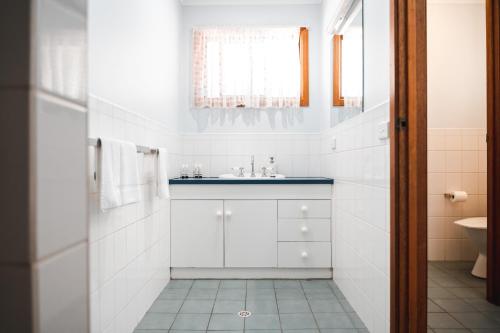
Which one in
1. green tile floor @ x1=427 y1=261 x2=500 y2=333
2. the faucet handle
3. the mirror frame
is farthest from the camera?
the faucet handle

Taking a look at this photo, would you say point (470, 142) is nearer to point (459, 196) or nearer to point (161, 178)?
point (459, 196)

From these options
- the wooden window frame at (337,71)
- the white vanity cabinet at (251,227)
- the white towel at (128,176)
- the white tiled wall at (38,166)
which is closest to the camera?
the white tiled wall at (38,166)

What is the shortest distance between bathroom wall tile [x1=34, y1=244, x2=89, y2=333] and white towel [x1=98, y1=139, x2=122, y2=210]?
112cm

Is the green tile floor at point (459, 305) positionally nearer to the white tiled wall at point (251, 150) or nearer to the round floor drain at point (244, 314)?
the round floor drain at point (244, 314)

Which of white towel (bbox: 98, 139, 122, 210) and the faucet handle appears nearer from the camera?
white towel (bbox: 98, 139, 122, 210)

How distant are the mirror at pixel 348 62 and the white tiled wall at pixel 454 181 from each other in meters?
1.23

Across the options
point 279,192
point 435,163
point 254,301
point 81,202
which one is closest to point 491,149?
point 435,163

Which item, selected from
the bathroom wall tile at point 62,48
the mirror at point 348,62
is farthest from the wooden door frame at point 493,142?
the bathroom wall tile at point 62,48

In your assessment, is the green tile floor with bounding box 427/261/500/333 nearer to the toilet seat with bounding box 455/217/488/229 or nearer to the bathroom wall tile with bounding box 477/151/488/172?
the toilet seat with bounding box 455/217/488/229

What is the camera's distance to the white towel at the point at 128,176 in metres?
1.61

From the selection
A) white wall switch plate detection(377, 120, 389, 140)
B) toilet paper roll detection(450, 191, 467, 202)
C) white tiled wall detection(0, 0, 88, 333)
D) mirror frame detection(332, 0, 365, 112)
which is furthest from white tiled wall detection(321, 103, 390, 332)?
white tiled wall detection(0, 0, 88, 333)

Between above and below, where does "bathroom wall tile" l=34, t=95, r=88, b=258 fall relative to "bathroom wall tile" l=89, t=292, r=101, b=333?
above

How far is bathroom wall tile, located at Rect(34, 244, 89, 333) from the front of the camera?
308mm

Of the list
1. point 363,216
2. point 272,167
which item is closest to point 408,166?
point 363,216
